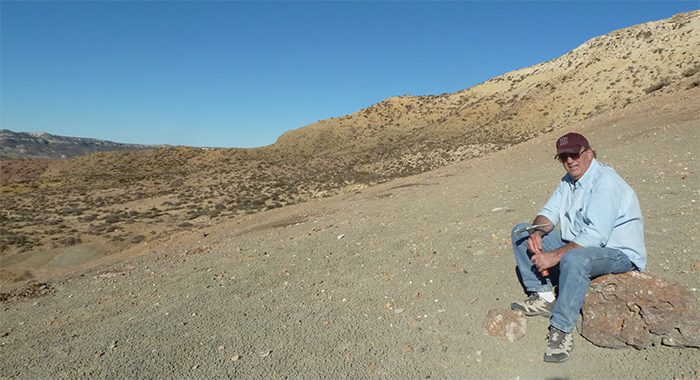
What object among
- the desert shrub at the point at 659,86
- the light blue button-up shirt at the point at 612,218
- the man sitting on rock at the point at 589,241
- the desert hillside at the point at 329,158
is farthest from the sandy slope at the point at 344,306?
the desert shrub at the point at 659,86

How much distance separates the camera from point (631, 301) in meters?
3.39

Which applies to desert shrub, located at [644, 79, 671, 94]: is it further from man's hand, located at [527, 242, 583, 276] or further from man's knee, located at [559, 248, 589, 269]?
man's knee, located at [559, 248, 589, 269]

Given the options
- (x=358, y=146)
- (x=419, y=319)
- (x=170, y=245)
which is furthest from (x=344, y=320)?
(x=358, y=146)

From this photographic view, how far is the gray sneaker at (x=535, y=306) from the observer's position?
3982 mm

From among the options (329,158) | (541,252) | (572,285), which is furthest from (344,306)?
(329,158)

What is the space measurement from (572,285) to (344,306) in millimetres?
2762

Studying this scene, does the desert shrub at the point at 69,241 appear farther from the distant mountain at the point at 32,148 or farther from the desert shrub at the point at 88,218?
the distant mountain at the point at 32,148

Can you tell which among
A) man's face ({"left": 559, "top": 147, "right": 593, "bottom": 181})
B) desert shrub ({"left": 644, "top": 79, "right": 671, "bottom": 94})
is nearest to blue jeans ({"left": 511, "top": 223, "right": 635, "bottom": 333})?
man's face ({"left": 559, "top": 147, "right": 593, "bottom": 181})

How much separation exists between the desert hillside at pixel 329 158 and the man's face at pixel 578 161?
15863 millimetres

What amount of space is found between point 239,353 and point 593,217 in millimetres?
3758

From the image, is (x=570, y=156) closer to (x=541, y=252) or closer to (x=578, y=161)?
(x=578, y=161)

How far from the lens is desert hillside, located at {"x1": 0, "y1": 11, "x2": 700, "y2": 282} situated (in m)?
20.6

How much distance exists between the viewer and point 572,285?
340 centimetres

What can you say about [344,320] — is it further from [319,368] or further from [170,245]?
[170,245]
